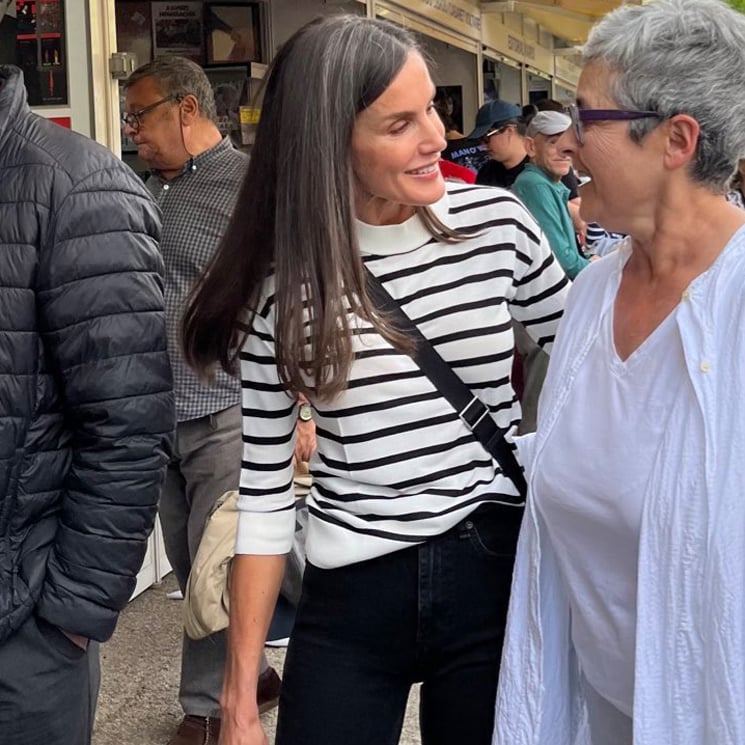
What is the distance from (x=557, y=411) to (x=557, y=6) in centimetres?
1108

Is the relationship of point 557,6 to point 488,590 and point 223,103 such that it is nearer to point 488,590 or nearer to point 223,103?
point 223,103

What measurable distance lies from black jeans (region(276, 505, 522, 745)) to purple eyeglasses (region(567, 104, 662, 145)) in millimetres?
634

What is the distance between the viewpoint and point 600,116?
174 centimetres

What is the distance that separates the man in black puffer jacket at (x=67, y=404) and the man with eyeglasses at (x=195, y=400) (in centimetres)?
161

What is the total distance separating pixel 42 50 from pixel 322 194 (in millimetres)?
3032

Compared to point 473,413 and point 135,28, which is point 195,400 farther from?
point 135,28

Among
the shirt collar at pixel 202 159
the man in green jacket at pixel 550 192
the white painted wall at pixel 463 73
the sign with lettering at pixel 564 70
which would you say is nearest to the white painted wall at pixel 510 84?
the white painted wall at pixel 463 73

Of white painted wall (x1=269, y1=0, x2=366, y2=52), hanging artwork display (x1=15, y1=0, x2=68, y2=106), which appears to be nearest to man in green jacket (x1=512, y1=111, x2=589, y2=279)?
hanging artwork display (x1=15, y1=0, x2=68, y2=106)

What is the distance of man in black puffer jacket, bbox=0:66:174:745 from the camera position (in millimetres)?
1970

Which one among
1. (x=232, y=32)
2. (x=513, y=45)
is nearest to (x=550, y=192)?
(x=232, y=32)

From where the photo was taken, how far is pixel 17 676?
202 centimetres

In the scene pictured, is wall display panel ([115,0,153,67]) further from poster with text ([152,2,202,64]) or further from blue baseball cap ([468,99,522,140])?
blue baseball cap ([468,99,522,140])

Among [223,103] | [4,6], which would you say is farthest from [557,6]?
[4,6]

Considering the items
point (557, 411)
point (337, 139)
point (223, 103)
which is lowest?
point (223, 103)
